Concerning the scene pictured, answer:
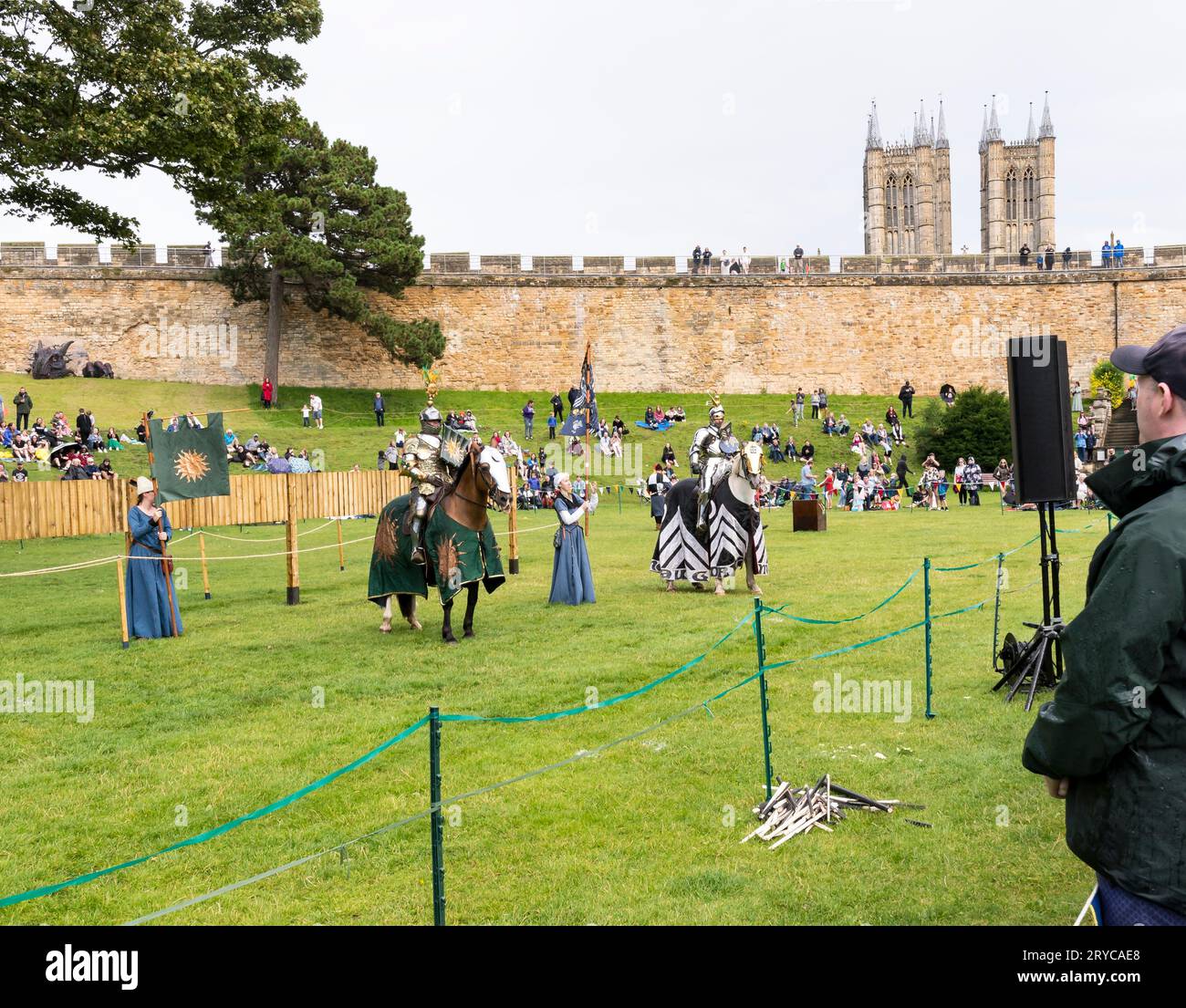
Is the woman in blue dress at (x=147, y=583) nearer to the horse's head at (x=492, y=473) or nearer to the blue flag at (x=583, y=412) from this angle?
the horse's head at (x=492, y=473)

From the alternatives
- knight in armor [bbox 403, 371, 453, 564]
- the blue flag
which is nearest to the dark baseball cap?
knight in armor [bbox 403, 371, 453, 564]

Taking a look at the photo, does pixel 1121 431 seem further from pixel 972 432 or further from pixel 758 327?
pixel 758 327

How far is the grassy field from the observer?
33938 mm

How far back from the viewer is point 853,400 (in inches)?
→ 1826

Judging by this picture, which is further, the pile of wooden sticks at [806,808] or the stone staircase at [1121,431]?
the stone staircase at [1121,431]

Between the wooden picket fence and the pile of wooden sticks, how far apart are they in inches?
373

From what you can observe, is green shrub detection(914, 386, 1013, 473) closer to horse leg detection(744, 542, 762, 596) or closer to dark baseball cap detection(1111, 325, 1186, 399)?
horse leg detection(744, 542, 762, 596)

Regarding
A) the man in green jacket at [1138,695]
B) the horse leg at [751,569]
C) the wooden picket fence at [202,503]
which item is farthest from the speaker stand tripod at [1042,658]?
the wooden picket fence at [202,503]

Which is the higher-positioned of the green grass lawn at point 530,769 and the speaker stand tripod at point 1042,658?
the speaker stand tripod at point 1042,658

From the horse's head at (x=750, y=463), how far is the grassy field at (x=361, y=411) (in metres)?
18.8

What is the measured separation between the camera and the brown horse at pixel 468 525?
10.8 meters

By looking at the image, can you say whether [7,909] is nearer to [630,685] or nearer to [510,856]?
[510,856]

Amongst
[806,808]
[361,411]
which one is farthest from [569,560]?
[361,411]

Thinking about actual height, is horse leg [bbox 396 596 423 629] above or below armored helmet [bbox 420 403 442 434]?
below
